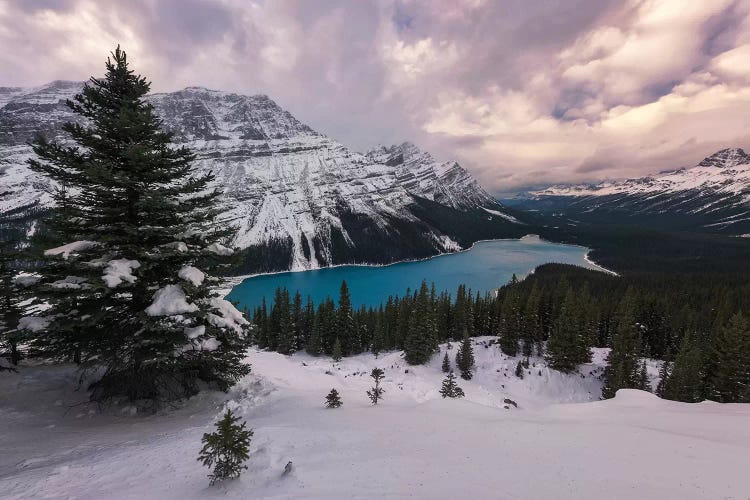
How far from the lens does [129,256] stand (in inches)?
513

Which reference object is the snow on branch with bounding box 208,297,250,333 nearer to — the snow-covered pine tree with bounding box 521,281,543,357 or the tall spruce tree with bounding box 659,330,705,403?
the tall spruce tree with bounding box 659,330,705,403

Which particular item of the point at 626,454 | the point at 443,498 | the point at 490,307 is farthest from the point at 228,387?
the point at 490,307

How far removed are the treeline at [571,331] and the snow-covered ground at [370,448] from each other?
3352 cm

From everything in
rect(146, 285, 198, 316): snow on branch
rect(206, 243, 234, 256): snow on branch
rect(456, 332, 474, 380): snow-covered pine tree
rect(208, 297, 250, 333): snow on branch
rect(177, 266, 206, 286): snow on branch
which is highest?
rect(206, 243, 234, 256): snow on branch

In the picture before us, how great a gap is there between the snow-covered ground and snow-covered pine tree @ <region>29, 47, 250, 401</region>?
2286 millimetres

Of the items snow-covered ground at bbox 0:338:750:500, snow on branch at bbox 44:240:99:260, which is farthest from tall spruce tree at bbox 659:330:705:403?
snow on branch at bbox 44:240:99:260

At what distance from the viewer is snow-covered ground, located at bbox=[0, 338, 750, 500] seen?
7582mm

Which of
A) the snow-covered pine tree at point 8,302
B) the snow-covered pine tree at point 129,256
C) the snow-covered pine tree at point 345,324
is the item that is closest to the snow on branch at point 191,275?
the snow-covered pine tree at point 129,256

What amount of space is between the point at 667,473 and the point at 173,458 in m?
13.2

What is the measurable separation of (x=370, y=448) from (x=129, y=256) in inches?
458

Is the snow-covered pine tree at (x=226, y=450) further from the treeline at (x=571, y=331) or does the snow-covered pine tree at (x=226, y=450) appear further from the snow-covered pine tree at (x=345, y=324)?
the snow-covered pine tree at (x=345, y=324)

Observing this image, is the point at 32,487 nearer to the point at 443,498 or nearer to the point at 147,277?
the point at 147,277

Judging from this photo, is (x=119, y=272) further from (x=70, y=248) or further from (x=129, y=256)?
(x=70, y=248)

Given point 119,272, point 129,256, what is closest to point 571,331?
point 129,256
